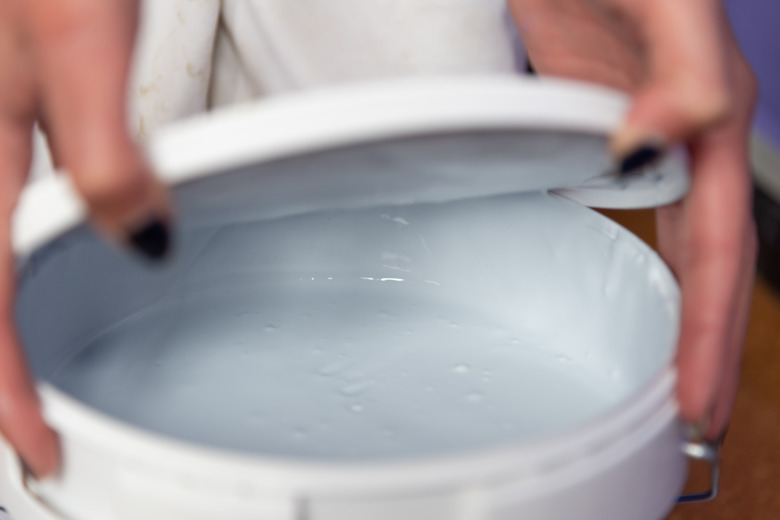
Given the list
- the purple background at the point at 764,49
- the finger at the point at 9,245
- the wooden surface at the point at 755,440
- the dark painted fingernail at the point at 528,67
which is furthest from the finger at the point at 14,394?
the purple background at the point at 764,49

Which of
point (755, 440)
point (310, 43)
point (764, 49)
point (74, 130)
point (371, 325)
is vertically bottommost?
point (755, 440)

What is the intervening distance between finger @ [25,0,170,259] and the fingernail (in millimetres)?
170

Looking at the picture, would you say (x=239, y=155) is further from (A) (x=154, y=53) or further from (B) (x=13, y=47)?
(A) (x=154, y=53)

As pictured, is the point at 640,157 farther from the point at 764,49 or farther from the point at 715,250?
the point at 764,49

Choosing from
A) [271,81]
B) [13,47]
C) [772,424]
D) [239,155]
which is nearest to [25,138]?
[13,47]

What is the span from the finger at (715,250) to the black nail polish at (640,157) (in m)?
0.08

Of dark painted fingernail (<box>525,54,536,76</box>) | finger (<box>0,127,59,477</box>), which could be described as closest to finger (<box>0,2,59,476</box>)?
finger (<box>0,127,59,477</box>)

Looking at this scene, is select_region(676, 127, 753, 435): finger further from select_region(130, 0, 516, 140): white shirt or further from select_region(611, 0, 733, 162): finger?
select_region(130, 0, 516, 140): white shirt

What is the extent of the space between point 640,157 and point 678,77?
0.05m

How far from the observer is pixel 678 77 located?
0.33 meters

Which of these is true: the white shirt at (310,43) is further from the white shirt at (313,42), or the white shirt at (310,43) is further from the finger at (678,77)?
the finger at (678,77)

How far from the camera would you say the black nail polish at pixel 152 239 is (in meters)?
0.28

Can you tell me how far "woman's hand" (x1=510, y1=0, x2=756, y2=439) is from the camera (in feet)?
1.03

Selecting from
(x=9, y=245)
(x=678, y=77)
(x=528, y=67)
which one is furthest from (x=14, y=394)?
(x=528, y=67)
